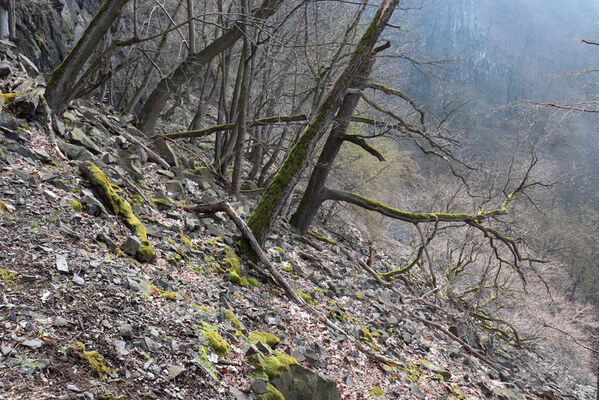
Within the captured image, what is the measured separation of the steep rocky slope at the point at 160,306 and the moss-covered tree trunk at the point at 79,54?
271 mm

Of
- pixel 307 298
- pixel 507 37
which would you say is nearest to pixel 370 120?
pixel 307 298

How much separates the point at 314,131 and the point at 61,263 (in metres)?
3.86

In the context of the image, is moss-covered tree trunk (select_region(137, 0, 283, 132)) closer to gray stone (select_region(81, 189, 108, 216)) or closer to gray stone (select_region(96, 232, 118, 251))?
gray stone (select_region(81, 189, 108, 216))

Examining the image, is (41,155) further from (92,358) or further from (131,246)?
(92,358)

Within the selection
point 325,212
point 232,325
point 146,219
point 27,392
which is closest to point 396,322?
point 232,325

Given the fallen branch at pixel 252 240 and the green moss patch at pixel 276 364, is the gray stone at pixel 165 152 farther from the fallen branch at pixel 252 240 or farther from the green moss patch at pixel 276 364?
the green moss patch at pixel 276 364

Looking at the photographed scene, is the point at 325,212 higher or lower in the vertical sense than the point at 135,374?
higher

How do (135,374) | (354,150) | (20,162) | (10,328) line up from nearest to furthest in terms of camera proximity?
1. (10,328)
2. (135,374)
3. (20,162)
4. (354,150)

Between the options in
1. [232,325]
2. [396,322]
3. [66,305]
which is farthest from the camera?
[396,322]

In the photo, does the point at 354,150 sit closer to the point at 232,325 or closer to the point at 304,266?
the point at 304,266

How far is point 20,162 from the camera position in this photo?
407 cm

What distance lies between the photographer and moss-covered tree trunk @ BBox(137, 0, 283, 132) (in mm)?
7352

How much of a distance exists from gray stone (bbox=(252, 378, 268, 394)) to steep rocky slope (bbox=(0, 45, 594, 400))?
0.05ft

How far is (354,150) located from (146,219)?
37.3ft
